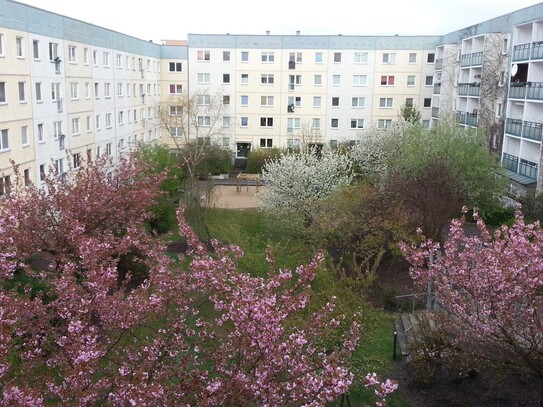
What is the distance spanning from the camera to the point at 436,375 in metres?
15.1

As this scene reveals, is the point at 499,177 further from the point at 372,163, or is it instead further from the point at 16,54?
the point at 16,54

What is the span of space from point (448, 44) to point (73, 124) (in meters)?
33.6

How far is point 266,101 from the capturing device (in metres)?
56.4

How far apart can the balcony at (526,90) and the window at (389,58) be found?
17.1 m

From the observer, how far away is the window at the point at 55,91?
114 feet

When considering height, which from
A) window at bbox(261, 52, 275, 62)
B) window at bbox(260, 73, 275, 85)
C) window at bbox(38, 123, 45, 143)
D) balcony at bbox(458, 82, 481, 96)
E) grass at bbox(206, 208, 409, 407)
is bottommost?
grass at bbox(206, 208, 409, 407)

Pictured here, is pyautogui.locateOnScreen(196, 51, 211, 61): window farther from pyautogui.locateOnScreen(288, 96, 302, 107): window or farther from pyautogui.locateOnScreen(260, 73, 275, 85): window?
pyautogui.locateOnScreen(288, 96, 302, 107): window

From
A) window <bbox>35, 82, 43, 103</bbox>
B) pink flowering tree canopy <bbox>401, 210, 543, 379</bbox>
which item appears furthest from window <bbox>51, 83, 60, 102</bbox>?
pink flowering tree canopy <bbox>401, 210, 543, 379</bbox>

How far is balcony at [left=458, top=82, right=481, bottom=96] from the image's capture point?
145ft

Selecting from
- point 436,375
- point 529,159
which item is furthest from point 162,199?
point 529,159

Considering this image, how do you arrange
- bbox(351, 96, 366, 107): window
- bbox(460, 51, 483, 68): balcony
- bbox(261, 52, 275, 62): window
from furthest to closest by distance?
bbox(351, 96, 366, 107): window → bbox(261, 52, 275, 62): window → bbox(460, 51, 483, 68): balcony

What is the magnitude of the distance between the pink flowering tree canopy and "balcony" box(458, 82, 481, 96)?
3531 cm

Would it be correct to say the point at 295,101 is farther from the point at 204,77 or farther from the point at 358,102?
the point at 204,77

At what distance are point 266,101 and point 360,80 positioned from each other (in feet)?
31.4
